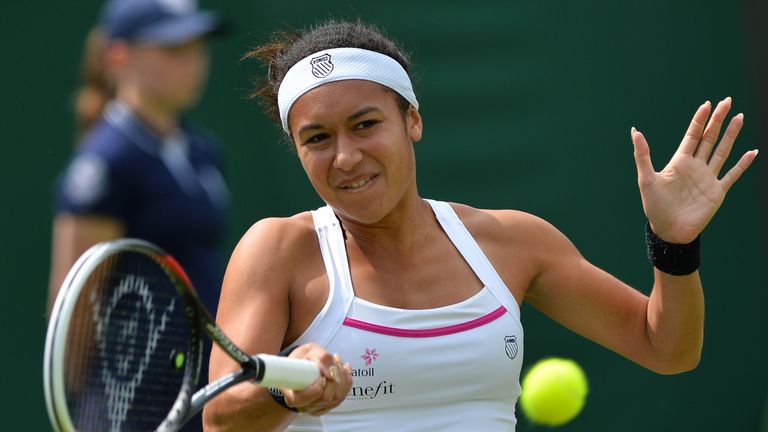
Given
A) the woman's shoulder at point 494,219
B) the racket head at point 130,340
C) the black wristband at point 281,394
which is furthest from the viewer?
the woman's shoulder at point 494,219

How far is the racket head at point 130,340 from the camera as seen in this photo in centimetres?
220

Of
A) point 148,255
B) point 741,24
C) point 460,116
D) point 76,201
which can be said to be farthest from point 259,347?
point 741,24

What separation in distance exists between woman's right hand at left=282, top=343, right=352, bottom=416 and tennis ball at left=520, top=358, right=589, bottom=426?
5.78 feet

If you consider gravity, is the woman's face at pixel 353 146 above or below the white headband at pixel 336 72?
below

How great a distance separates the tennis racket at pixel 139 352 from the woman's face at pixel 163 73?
1633mm

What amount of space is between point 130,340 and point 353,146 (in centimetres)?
58

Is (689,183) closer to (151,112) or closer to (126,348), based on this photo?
(126,348)

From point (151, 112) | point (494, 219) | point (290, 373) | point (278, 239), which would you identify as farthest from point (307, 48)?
point (151, 112)

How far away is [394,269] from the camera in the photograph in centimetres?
274

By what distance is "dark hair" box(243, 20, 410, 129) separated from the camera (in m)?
2.78

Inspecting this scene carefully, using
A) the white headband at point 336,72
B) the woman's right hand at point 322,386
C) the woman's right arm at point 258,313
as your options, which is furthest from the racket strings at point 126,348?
the white headband at point 336,72

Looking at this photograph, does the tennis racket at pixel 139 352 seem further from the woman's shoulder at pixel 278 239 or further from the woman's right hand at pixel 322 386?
the woman's shoulder at pixel 278 239

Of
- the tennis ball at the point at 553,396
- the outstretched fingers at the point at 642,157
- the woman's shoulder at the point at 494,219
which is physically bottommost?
the tennis ball at the point at 553,396

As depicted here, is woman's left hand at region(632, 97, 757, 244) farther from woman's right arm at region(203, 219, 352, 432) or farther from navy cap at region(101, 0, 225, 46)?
navy cap at region(101, 0, 225, 46)
